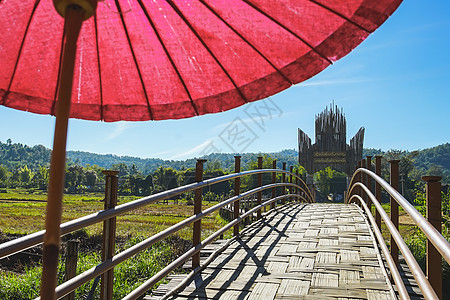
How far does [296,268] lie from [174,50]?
7.26 ft

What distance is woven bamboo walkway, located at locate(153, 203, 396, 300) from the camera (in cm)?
235

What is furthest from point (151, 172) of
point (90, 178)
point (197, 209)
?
point (197, 209)

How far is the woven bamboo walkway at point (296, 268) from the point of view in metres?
2.35

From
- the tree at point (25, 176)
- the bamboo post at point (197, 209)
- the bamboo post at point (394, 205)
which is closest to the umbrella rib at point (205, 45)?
the bamboo post at point (197, 209)

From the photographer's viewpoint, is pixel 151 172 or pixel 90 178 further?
pixel 151 172

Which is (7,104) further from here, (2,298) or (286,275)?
(2,298)

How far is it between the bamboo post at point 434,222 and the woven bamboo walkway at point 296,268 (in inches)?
32.4

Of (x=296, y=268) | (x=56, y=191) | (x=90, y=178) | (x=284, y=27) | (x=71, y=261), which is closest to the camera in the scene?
(x=56, y=191)

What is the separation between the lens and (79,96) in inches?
60.9

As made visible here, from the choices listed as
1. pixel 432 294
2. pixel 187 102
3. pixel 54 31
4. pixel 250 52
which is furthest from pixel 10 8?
pixel 432 294

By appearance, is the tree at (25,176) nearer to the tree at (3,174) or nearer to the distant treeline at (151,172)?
the distant treeline at (151,172)

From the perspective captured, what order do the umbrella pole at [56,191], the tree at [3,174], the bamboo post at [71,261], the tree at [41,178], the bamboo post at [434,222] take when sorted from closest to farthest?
the umbrella pole at [56,191], the bamboo post at [434,222], the bamboo post at [71,261], the tree at [41,178], the tree at [3,174]

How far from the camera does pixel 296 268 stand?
113 inches

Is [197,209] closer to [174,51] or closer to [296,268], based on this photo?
[296,268]
